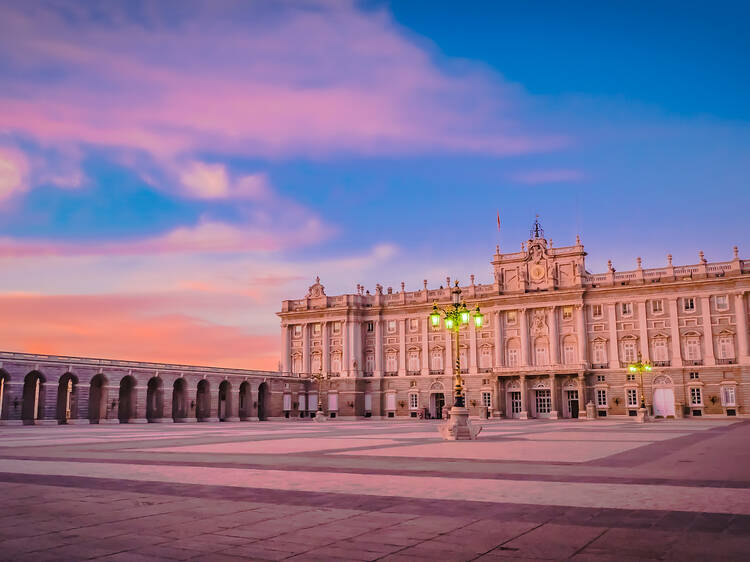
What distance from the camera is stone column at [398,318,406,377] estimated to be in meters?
86.5

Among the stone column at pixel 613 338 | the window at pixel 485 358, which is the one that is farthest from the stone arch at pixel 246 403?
the stone column at pixel 613 338

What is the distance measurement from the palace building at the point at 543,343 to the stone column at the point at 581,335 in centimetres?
15

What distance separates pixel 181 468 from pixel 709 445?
1788cm

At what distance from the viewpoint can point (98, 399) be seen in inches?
2467

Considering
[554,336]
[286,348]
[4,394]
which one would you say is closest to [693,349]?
[554,336]

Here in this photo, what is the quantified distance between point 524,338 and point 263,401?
32462 millimetres

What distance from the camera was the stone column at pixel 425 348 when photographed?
8481 cm

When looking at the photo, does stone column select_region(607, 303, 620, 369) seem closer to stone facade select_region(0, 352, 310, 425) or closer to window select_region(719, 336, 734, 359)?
window select_region(719, 336, 734, 359)

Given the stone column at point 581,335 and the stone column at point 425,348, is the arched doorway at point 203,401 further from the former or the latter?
the stone column at point 581,335

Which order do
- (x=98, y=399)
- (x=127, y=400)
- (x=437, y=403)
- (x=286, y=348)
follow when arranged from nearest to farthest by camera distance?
(x=98, y=399)
(x=127, y=400)
(x=437, y=403)
(x=286, y=348)

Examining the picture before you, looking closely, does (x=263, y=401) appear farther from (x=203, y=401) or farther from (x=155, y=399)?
(x=155, y=399)

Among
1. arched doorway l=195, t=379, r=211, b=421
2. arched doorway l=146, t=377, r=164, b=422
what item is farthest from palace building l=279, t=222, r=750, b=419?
arched doorway l=146, t=377, r=164, b=422

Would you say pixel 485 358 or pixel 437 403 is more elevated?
pixel 485 358

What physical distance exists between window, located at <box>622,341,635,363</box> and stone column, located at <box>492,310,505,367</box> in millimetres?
13487
